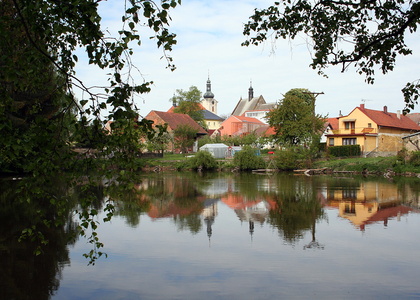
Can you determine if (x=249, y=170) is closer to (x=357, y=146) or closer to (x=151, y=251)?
(x=357, y=146)

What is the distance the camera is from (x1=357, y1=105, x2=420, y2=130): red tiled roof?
57053 mm

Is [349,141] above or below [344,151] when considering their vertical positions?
above

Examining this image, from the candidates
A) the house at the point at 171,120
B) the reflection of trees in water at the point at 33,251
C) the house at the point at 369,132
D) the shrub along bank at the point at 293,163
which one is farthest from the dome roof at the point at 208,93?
the reflection of trees in water at the point at 33,251

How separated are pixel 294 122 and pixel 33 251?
4333 cm

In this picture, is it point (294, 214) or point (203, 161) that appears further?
point (203, 161)

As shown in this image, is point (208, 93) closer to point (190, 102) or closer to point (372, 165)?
point (190, 102)

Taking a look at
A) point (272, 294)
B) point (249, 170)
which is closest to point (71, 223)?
point (272, 294)

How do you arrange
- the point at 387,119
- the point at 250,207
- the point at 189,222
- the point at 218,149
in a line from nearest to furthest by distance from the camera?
the point at 189,222
the point at 250,207
the point at 387,119
the point at 218,149

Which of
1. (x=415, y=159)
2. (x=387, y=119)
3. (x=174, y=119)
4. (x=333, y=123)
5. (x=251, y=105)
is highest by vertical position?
(x=251, y=105)

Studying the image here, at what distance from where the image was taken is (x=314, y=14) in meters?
7.93

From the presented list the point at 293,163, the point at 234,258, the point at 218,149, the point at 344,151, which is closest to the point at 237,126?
the point at 218,149

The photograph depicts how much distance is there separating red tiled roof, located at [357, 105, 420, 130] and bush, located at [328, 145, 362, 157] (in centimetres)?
620

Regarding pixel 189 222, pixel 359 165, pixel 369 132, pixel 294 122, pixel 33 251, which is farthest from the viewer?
pixel 369 132

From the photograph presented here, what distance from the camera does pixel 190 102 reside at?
9262 centimetres
